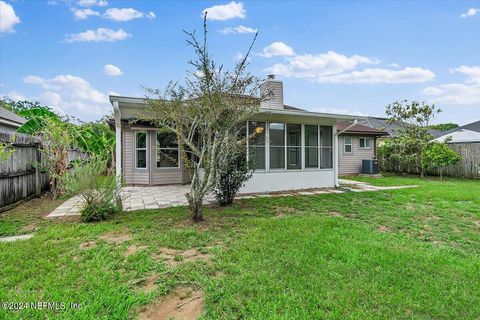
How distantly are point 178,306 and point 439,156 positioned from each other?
16052 millimetres

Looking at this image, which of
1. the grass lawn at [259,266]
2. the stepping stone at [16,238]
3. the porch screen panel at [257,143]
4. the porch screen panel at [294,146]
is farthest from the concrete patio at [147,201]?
the stepping stone at [16,238]

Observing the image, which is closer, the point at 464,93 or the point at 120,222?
the point at 120,222

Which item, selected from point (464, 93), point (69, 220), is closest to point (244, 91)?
point (69, 220)

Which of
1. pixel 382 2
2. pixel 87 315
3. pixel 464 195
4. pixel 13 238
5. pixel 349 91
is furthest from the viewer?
pixel 349 91

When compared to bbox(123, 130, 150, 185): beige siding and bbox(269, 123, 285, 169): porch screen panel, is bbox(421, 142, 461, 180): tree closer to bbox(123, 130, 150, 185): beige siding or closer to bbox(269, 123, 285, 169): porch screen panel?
bbox(269, 123, 285, 169): porch screen panel

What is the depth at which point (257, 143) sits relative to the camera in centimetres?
977

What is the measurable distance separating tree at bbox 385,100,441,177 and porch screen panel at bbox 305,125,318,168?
8485 millimetres

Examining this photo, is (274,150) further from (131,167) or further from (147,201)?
(131,167)

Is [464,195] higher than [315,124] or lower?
lower

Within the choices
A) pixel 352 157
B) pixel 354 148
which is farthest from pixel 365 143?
pixel 352 157

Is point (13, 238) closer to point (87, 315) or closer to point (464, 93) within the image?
point (87, 315)

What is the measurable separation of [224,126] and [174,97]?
1.50 meters

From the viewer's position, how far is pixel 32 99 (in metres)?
33.2

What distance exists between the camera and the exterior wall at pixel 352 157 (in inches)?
653
